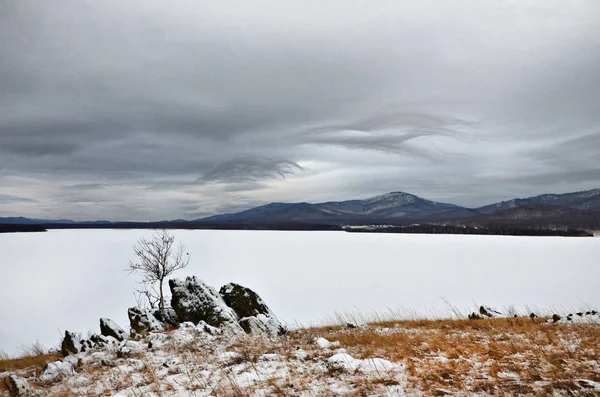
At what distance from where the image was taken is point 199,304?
1584 cm

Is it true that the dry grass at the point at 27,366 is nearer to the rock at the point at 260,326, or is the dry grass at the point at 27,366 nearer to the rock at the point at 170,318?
the rock at the point at 170,318

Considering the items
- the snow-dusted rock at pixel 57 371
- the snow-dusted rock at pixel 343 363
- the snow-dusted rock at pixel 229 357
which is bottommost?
the snow-dusted rock at pixel 57 371

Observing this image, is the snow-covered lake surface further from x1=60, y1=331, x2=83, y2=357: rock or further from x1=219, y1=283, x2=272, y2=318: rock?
x1=60, y1=331, x2=83, y2=357: rock

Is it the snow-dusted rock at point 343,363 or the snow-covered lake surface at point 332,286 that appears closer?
the snow-dusted rock at point 343,363

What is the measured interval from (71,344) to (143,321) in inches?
151

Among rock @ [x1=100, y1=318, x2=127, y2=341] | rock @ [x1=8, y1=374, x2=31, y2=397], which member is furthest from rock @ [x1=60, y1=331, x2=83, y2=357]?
rock @ [x1=8, y1=374, x2=31, y2=397]

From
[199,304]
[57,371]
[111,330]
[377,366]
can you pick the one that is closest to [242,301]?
[199,304]

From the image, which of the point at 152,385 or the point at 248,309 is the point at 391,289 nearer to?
the point at 248,309

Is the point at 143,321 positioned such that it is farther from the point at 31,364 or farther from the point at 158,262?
the point at 158,262

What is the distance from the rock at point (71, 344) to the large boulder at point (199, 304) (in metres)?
4.37

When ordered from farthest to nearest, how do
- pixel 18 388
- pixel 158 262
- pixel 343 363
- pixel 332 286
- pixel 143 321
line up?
pixel 332 286 < pixel 158 262 < pixel 143 321 < pixel 18 388 < pixel 343 363

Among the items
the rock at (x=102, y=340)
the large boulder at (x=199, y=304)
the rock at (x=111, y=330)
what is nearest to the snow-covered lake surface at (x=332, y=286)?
the large boulder at (x=199, y=304)

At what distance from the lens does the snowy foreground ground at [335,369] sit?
5285 mm

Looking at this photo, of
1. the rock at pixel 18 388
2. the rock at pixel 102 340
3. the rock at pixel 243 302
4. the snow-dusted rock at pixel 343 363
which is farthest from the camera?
the rock at pixel 243 302
